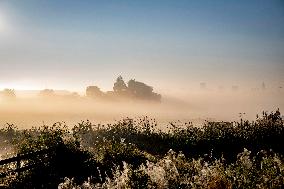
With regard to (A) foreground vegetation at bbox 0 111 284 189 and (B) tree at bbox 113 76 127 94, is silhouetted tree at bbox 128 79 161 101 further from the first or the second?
(A) foreground vegetation at bbox 0 111 284 189

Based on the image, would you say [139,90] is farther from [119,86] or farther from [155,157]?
[155,157]

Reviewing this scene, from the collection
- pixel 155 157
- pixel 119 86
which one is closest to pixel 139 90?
pixel 119 86

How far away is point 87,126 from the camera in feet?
100

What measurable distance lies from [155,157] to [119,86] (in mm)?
89932

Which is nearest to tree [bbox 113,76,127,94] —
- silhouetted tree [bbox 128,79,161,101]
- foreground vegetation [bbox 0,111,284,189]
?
silhouetted tree [bbox 128,79,161,101]

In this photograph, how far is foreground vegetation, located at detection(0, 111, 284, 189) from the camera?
999 cm

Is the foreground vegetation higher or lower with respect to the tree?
lower

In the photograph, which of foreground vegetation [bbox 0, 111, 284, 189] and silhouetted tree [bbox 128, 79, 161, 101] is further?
silhouetted tree [bbox 128, 79, 161, 101]

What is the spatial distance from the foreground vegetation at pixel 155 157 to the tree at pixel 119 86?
74605mm

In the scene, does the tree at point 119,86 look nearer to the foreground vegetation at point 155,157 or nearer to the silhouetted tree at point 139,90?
the silhouetted tree at point 139,90

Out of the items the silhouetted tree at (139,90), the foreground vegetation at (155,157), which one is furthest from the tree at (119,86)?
the foreground vegetation at (155,157)

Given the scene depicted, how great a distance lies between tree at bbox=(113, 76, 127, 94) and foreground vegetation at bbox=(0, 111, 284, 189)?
7460cm

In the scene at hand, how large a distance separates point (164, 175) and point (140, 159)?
8116mm

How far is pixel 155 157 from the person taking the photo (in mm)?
20906
